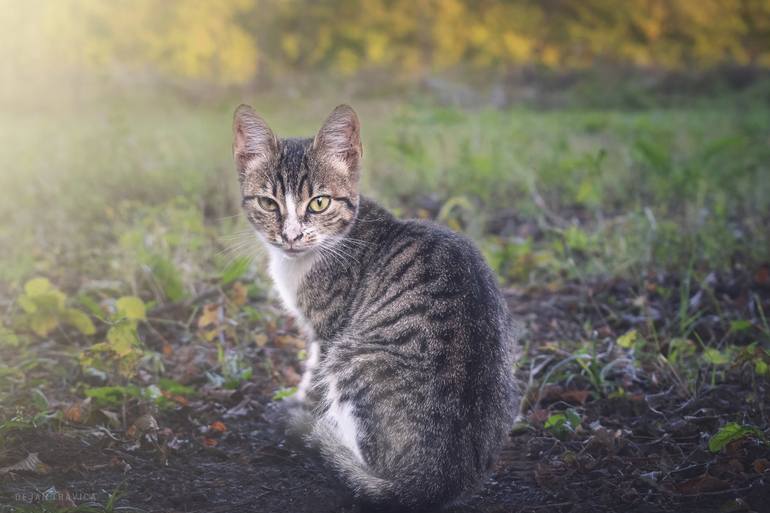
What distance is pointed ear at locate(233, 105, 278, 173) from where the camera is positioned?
3.95 metres

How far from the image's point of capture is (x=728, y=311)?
4879 mm

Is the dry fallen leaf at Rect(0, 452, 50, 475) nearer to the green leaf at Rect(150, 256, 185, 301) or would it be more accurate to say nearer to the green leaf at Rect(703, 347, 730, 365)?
the green leaf at Rect(150, 256, 185, 301)

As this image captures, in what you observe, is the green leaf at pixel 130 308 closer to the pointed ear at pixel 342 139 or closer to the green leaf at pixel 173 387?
the green leaf at pixel 173 387

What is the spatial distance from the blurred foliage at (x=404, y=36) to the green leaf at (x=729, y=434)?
18445 mm

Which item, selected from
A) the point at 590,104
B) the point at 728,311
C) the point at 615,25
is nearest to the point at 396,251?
the point at 728,311

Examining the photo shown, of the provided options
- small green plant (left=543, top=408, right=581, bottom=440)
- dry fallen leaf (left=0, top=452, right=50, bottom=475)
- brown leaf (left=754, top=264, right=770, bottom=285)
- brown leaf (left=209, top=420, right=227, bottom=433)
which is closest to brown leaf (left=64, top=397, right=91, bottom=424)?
dry fallen leaf (left=0, top=452, right=50, bottom=475)

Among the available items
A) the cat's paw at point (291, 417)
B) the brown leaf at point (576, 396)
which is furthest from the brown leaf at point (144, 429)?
the brown leaf at point (576, 396)

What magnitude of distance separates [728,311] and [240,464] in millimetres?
3202

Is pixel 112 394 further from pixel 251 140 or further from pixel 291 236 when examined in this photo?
pixel 251 140

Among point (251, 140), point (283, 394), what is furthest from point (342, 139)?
point (283, 394)

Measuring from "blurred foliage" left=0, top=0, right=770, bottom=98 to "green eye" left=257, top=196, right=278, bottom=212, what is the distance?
16.8 metres

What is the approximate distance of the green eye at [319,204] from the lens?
388 centimetres

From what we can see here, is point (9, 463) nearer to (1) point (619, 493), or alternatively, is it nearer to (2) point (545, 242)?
(1) point (619, 493)

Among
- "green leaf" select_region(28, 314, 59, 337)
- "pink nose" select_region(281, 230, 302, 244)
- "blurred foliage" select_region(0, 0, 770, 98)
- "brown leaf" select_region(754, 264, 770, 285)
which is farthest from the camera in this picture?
"blurred foliage" select_region(0, 0, 770, 98)
